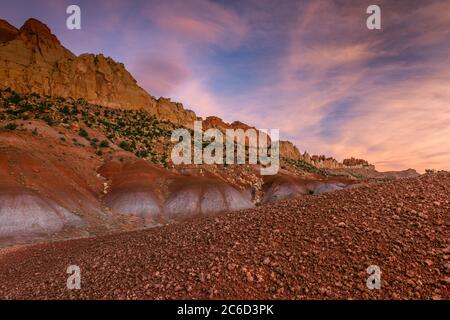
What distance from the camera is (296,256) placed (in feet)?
20.2

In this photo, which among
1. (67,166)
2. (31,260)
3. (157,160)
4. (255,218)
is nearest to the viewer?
(255,218)

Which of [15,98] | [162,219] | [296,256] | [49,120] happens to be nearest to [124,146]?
[49,120]

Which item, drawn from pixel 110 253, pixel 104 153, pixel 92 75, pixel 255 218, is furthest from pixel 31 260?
pixel 92 75

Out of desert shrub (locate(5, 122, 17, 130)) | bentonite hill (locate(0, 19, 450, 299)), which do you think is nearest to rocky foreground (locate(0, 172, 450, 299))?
bentonite hill (locate(0, 19, 450, 299))

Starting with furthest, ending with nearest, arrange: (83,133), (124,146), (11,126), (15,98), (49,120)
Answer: (15,98), (124,146), (83,133), (49,120), (11,126)

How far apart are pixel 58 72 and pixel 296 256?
7801 cm

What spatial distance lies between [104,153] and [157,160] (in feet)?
32.4

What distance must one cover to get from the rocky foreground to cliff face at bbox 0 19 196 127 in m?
68.6

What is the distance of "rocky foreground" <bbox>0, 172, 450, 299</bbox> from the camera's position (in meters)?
5.25

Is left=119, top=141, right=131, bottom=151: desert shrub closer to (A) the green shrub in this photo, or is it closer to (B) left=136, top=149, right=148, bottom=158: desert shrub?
(B) left=136, top=149, right=148, bottom=158: desert shrub

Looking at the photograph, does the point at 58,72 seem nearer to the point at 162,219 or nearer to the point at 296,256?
the point at 162,219

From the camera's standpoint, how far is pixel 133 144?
54.3m

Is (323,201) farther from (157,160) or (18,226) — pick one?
(157,160)

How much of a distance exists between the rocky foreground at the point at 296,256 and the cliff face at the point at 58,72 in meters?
68.6
